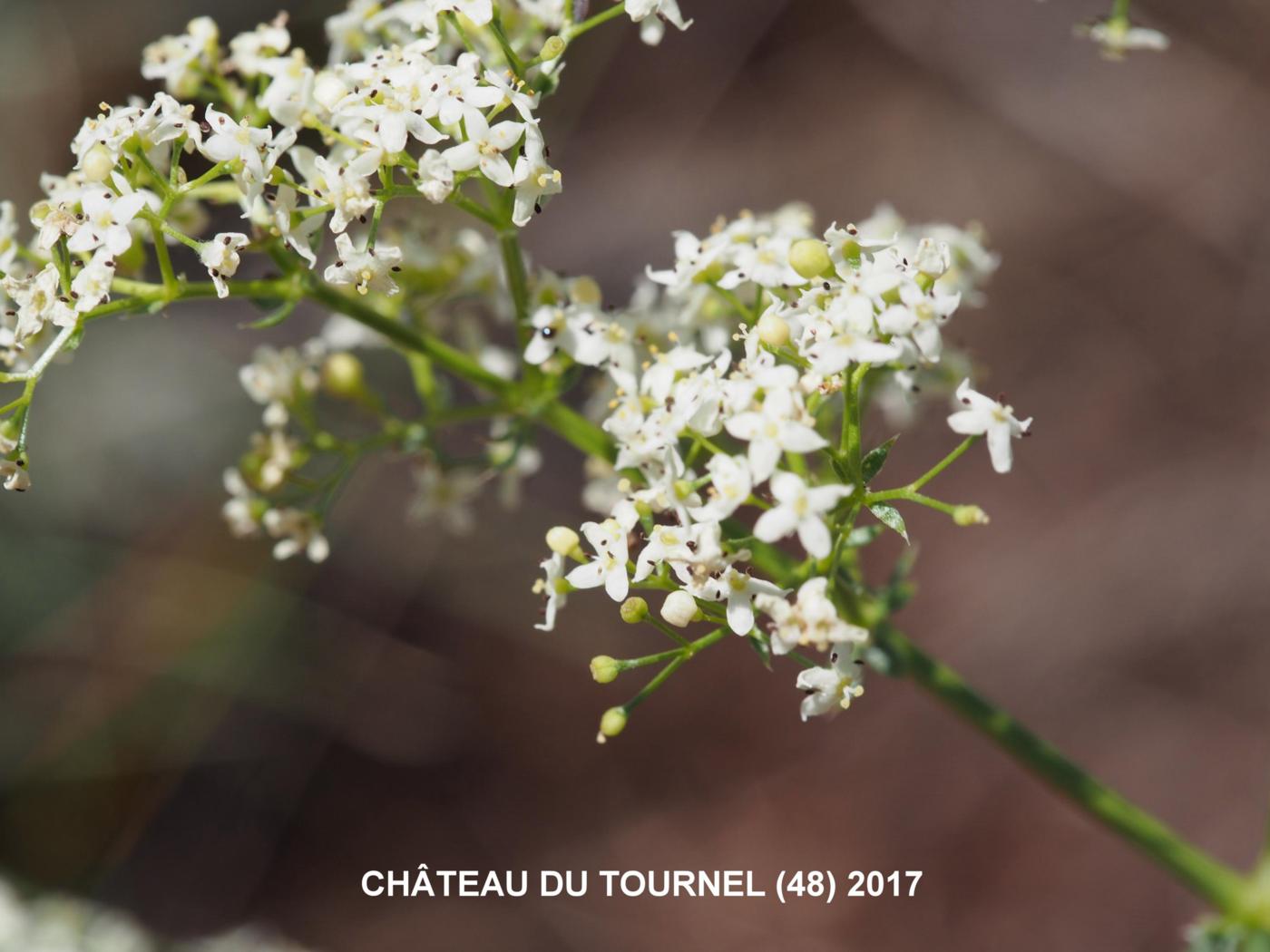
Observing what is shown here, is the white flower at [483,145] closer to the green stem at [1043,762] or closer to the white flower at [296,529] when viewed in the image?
the white flower at [296,529]

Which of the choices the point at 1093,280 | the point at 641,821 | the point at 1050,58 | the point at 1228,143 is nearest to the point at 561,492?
the point at 641,821

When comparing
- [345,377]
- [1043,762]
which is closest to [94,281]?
[345,377]

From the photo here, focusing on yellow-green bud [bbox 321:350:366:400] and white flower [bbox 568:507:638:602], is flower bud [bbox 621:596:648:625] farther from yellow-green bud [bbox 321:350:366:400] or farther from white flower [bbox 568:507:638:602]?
yellow-green bud [bbox 321:350:366:400]

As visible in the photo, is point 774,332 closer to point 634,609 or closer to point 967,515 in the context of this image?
point 967,515

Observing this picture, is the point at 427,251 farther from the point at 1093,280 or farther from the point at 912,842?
the point at 1093,280

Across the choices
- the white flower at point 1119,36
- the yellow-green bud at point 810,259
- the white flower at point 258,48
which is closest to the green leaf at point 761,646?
the yellow-green bud at point 810,259

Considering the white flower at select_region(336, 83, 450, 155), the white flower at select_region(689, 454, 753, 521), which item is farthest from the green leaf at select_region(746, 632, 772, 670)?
the white flower at select_region(336, 83, 450, 155)
